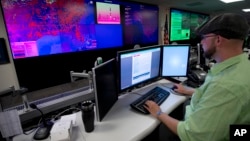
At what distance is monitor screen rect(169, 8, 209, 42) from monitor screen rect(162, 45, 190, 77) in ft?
11.5

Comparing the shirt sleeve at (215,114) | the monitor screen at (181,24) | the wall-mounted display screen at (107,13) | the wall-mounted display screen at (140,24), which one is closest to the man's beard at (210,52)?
the shirt sleeve at (215,114)

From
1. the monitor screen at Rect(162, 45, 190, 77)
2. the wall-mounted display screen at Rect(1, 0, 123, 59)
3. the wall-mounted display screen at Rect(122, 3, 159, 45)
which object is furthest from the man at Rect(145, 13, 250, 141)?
the wall-mounted display screen at Rect(122, 3, 159, 45)

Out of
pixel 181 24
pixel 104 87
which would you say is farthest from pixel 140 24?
pixel 104 87

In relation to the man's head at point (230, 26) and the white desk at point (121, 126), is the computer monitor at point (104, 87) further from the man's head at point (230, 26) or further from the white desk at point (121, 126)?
the man's head at point (230, 26)

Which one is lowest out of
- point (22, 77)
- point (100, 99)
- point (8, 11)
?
point (22, 77)

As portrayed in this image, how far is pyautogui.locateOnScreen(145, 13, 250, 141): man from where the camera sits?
0.74 metres

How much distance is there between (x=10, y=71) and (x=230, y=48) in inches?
108

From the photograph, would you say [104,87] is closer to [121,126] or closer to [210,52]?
[121,126]

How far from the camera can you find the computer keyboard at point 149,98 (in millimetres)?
1193

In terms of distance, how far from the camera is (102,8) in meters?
3.10

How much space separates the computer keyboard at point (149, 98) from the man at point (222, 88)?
0.30m

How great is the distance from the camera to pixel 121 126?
3.37 feet

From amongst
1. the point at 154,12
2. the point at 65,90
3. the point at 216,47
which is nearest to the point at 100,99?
the point at 65,90

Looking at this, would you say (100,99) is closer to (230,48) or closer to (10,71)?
(230,48)
